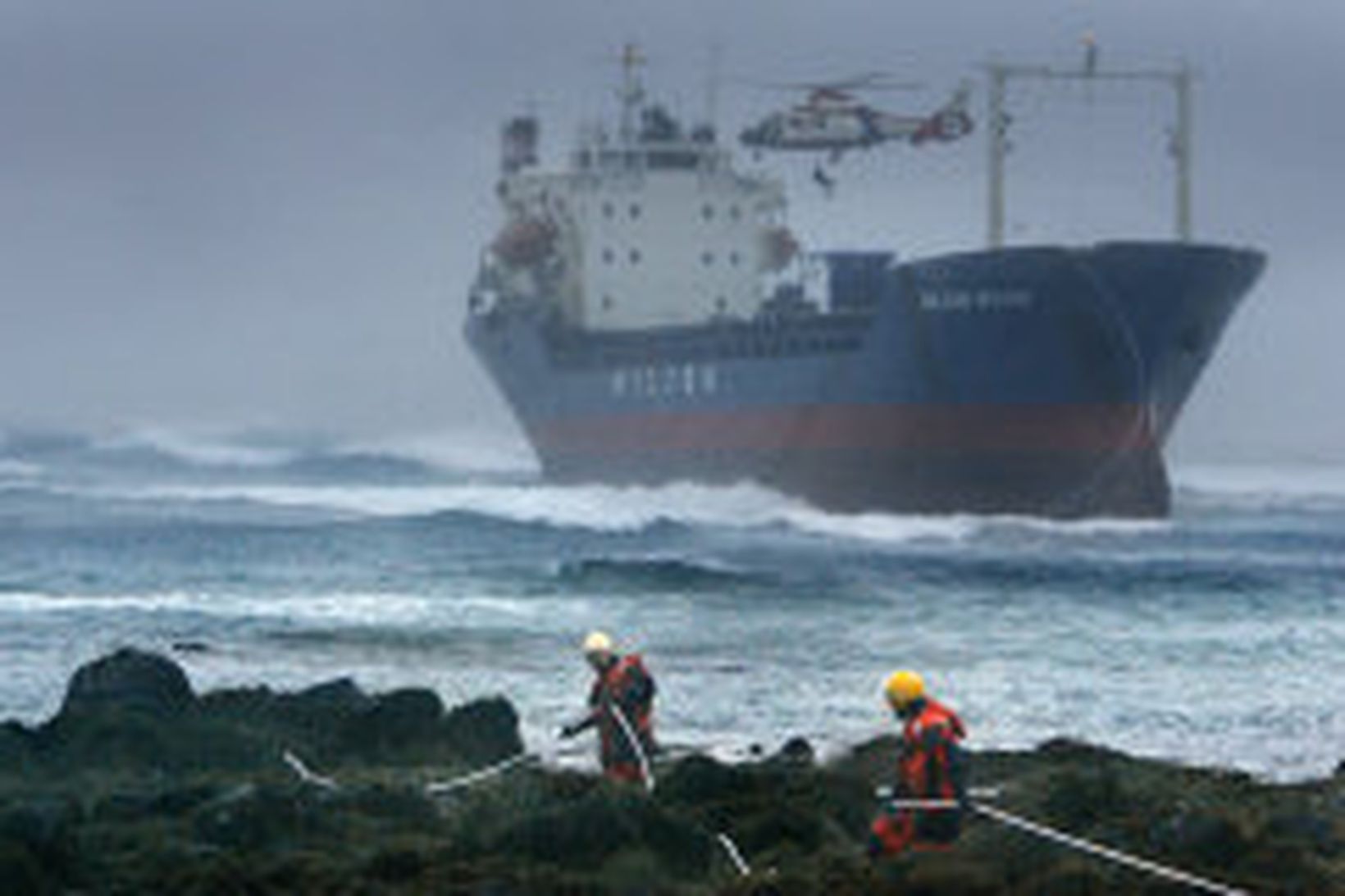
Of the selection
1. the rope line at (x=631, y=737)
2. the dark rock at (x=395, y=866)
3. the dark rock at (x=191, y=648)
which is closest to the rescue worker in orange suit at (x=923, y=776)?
the dark rock at (x=395, y=866)

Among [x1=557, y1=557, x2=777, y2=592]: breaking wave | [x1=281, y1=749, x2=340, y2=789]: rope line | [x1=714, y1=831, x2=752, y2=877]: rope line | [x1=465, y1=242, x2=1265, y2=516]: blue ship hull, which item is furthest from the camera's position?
[x1=465, y1=242, x2=1265, y2=516]: blue ship hull

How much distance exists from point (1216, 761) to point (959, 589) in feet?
47.0

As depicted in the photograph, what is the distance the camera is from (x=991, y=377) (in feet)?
138

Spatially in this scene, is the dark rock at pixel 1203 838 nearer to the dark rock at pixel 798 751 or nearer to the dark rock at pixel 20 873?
the dark rock at pixel 798 751

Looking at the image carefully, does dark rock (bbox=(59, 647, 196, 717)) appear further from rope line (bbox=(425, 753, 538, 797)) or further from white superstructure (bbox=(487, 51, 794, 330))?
white superstructure (bbox=(487, 51, 794, 330))

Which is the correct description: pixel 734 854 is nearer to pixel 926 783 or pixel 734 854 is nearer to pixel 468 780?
pixel 926 783

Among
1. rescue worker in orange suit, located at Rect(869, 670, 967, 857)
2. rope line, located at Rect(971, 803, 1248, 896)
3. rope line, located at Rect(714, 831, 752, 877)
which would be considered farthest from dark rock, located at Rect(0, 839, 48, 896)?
rope line, located at Rect(971, 803, 1248, 896)

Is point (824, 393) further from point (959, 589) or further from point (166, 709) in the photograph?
point (166, 709)

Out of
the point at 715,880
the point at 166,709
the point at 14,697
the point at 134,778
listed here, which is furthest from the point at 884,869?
the point at 14,697

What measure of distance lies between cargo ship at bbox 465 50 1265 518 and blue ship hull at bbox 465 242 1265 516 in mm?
45

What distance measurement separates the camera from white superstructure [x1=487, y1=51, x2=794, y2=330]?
57844 millimetres

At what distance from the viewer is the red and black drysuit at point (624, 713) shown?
1222cm

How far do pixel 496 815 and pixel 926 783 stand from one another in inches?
114

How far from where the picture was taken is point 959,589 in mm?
30875
